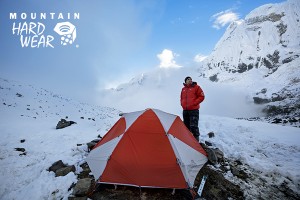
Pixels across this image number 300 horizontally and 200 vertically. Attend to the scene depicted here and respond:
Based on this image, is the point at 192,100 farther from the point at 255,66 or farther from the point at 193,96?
the point at 255,66

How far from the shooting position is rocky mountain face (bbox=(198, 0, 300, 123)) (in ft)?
246

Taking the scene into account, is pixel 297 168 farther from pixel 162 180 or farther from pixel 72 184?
pixel 72 184

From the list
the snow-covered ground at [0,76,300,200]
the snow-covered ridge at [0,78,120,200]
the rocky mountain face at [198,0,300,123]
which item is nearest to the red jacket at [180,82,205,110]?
the snow-covered ground at [0,76,300,200]

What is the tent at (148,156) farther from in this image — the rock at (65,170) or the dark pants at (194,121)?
the dark pants at (194,121)

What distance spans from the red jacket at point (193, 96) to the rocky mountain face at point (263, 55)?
61.3m

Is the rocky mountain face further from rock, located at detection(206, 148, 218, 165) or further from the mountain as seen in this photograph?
rock, located at detection(206, 148, 218, 165)

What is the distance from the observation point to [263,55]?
12225 cm

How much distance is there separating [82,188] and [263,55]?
143784 millimetres

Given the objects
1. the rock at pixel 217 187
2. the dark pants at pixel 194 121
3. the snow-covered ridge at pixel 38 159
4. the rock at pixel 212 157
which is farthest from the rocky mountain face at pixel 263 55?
the snow-covered ridge at pixel 38 159

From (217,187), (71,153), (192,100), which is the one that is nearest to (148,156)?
(217,187)

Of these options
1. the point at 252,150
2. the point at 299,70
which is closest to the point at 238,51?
the point at 299,70

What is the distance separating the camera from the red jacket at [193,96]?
7.62 metres

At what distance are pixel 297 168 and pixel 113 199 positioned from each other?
5.88 meters

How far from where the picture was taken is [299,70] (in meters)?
66.6
